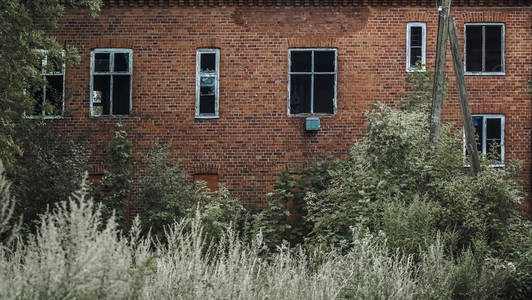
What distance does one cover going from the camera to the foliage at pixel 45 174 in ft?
44.8

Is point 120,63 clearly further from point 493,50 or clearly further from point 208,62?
point 493,50

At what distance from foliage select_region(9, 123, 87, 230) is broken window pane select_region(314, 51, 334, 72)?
6847mm

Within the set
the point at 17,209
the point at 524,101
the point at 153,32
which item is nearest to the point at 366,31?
the point at 524,101

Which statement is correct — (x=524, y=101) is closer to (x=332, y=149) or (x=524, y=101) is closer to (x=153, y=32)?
(x=332, y=149)

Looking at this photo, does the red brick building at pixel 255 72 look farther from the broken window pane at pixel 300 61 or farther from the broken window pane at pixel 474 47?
the broken window pane at pixel 474 47

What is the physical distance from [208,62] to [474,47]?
7.25 meters

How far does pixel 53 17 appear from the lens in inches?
584

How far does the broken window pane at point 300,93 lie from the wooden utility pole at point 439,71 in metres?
4.23

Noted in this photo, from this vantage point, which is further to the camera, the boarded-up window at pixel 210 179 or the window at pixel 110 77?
the window at pixel 110 77

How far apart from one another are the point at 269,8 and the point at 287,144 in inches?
146

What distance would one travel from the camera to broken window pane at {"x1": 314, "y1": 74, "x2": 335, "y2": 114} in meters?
18.1

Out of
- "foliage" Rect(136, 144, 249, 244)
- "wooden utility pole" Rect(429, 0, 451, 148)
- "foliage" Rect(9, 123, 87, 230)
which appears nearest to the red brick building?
"foliage" Rect(136, 144, 249, 244)

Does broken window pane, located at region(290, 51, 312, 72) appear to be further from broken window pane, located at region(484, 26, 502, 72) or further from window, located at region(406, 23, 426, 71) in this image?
broken window pane, located at region(484, 26, 502, 72)

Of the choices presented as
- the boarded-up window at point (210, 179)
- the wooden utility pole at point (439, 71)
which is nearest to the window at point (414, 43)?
the wooden utility pole at point (439, 71)
